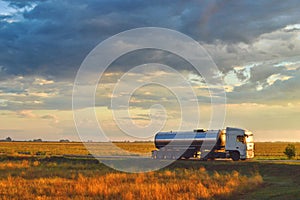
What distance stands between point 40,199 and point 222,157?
1212 inches

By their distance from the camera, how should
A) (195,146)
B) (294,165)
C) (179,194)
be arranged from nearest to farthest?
(179,194)
(294,165)
(195,146)

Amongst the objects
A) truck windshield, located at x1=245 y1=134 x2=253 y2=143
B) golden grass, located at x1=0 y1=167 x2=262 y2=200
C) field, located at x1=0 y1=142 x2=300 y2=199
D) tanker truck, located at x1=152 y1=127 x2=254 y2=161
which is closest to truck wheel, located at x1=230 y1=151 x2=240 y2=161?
tanker truck, located at x1=152 y1=127 x2=254 y2=161

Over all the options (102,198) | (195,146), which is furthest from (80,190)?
(195,146)

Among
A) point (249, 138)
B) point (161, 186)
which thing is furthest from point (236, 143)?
point (161, 186)

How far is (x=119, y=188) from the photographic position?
2931cm

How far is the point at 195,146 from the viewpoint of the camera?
176ft

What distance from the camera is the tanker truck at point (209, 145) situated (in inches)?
2000

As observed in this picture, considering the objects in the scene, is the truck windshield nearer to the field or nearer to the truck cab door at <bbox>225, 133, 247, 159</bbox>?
the truck cab door at <bbox>225, 133, 247, 159</bbox>

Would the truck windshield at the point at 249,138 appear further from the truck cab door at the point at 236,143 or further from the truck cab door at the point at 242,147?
the truck cab door at the point at 242,147

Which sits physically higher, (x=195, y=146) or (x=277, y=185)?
(x=195, y=146)

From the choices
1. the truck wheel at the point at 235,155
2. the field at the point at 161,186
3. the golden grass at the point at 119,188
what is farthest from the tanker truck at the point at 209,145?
the golden grass at the point at 119,188

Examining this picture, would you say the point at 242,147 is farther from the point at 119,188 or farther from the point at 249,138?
the point at 119,188

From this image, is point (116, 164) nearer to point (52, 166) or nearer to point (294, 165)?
point (52, 166)

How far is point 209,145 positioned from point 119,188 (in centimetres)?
2454
